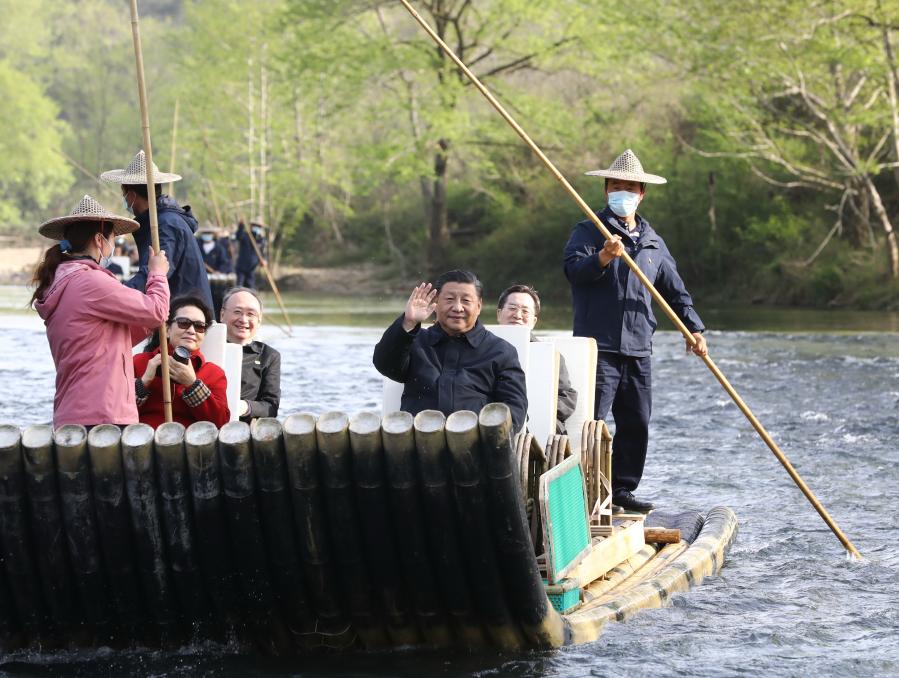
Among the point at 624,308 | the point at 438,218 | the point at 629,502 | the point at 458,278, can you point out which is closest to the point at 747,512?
the point at 629,502

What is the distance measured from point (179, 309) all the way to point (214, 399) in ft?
1.58

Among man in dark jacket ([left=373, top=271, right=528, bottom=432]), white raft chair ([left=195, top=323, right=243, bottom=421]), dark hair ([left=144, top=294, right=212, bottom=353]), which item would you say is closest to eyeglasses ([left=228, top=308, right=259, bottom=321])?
white raft chair ([left=195, top=323, right=243, bottom=421])

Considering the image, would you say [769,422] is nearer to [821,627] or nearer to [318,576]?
[821,627]

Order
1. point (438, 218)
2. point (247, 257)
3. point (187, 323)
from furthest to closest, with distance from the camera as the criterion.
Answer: point (438, 218) < point (247, 257) < point (187, 323)

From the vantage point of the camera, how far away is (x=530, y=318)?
821 centimetres

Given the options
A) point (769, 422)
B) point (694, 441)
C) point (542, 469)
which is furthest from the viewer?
point (769, 422)

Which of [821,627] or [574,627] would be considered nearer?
[574,627]

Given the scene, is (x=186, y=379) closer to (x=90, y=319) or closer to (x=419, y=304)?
(x=90, y=319)

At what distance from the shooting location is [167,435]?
5.37m

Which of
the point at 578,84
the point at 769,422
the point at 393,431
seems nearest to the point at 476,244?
the point at 578,84

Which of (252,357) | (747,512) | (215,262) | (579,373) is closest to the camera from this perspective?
(579,373)

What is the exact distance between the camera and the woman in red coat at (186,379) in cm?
671

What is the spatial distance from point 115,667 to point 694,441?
8.52 metres

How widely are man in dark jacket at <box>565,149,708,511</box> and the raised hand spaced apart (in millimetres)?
1864
